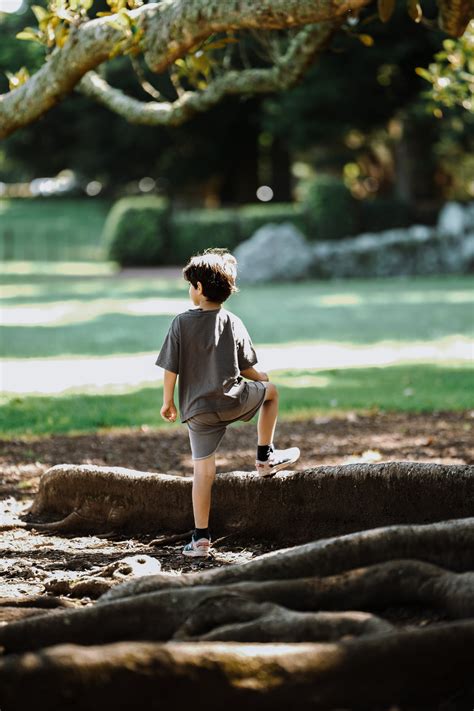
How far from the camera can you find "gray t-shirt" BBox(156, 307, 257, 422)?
528cm

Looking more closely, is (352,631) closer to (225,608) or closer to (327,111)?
(225,608)

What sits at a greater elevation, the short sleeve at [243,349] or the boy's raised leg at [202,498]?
the short sleeve at [243,349]

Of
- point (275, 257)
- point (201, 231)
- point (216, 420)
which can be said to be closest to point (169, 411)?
point (216, 420)

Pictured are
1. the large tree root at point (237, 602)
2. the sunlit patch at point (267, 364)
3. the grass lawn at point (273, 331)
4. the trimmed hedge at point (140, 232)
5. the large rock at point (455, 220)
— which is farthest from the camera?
the trimmed hedge at point (140, 232)

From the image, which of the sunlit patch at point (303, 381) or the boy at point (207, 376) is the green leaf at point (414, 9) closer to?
the boy at point (207, 376)

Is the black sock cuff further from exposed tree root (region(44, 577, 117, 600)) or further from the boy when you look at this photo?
exposed tree root (region(44, 577, 117, 600))

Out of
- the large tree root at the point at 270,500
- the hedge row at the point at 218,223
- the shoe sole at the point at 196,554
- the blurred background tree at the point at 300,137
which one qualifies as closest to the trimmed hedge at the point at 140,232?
the hedge row at the point at 218,223

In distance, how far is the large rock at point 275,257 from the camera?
27.3 m

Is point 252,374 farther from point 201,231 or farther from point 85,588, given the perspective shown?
point 201,231

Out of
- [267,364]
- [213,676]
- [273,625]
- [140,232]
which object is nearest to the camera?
[213,676]

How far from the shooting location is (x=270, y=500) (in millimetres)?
5617

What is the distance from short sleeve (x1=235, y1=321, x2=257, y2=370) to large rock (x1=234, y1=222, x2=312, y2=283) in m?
21.6

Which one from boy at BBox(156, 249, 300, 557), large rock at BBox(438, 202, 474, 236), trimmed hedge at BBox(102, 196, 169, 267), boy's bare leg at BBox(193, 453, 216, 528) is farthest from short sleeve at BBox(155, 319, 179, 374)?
trimmed hedge at BBox(102, 196, 169, 267)

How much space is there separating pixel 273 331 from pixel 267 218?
1469 centimetres
